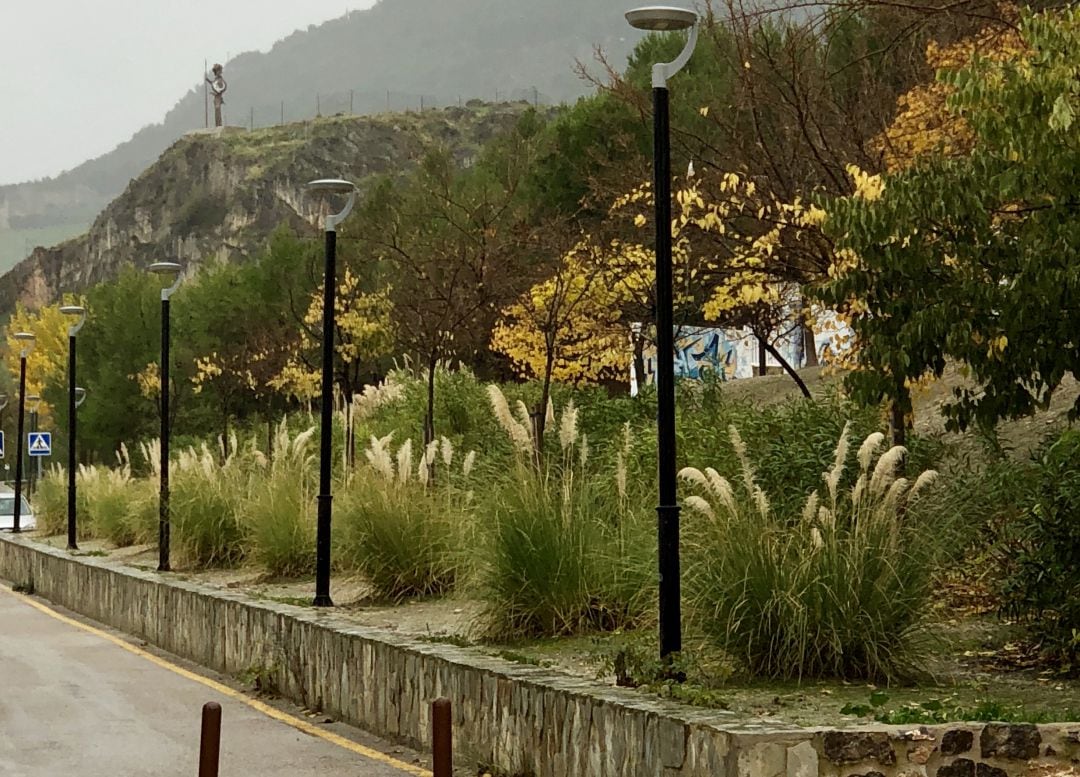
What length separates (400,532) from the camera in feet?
58.5

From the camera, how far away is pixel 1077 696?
34.3ft

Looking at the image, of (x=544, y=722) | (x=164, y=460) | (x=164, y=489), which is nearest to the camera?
(x=544, y=722)

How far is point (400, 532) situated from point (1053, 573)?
750 cm

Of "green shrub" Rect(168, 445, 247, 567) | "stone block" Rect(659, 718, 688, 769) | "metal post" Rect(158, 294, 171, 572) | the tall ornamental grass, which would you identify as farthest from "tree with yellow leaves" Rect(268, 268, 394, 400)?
"stone block" Rect(659, 718, 688, 769)

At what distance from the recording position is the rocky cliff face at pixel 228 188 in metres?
162

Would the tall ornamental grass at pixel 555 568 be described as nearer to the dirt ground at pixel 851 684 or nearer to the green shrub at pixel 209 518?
the dirt ground at pixel 851 684

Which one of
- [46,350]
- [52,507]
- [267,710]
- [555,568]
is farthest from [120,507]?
[46,350]

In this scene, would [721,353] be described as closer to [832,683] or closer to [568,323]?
[568,323]

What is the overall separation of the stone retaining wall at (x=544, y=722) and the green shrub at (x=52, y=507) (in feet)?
80.3

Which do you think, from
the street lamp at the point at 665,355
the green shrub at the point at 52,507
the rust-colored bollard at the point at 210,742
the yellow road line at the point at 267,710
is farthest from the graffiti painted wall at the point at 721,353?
the rust-colored bollard at the point at 210,742

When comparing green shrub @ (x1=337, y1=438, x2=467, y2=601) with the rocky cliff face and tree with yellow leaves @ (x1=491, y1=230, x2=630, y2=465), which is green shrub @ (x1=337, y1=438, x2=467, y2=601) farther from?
the rocky cliff face

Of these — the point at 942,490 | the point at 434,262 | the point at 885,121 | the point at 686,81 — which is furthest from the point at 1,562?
the point at 942,490

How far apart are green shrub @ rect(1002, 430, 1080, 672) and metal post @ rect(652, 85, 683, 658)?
8.09ft

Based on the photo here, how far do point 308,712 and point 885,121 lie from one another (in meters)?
9.73
